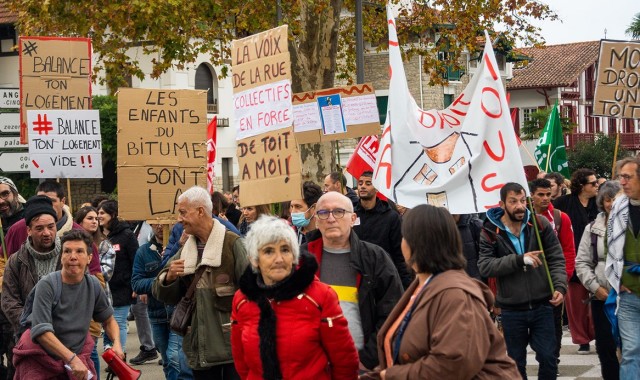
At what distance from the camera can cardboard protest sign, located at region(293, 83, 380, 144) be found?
1484cm

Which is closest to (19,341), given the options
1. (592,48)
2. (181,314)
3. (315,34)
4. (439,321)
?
(181,314)

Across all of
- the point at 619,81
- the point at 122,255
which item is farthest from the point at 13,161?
the point at 619,81

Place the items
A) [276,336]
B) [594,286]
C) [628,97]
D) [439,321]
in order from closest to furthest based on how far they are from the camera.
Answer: [439,321] < [276,336] < [594,286] < [628,97]

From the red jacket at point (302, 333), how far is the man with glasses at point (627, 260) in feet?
10.4

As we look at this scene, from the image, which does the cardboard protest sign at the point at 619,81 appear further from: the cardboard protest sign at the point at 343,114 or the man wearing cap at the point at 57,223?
the man wearing cap at the point at 57,223

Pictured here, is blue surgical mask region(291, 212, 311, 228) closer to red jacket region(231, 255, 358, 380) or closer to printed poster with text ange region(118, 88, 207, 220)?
printed poster with text ange region(118, 88, 207, 220)

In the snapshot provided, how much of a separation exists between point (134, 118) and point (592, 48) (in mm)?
72280

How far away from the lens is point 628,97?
1265 centimetres

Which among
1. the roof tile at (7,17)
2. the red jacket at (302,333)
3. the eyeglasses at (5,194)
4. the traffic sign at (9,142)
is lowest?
the red jacket at (302,333)

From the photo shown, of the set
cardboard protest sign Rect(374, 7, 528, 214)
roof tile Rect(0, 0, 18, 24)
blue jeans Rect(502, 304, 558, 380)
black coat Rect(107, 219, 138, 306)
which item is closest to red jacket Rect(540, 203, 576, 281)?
blue jeans Rect(502, 304, 558, 380)

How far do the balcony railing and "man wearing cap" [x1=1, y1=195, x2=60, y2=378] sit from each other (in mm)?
61278

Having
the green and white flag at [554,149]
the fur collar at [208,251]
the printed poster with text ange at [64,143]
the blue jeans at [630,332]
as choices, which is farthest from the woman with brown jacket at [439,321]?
the green and white flag at [554,149]

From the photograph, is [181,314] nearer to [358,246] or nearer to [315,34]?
[358,246]

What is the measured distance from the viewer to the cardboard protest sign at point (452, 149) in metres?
8.52
